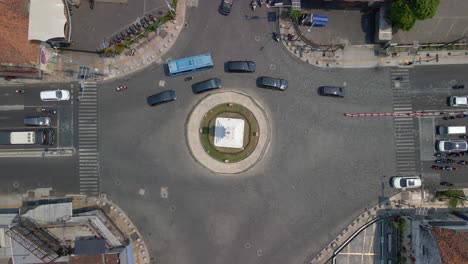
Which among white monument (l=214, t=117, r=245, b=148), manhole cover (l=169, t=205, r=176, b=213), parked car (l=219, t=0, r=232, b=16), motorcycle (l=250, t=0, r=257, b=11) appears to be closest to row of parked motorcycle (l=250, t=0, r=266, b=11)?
motorcycle (l=250, t=0, r=257, b=11)

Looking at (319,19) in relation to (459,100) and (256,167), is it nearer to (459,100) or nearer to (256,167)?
(459,100)

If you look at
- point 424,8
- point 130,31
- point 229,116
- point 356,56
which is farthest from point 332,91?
point 130,31

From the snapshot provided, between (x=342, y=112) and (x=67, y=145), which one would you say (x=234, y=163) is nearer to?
(x=342, y=112)

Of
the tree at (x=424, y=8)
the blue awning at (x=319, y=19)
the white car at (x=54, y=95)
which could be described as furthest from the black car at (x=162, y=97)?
the tree at (x=424, y=8)

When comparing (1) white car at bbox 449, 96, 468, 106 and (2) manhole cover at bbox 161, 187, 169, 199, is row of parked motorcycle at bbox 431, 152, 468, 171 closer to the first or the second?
(1) white car at bbox 449, 96, 468, 106

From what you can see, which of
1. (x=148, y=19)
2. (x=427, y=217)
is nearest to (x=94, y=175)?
(x=148, y=19)

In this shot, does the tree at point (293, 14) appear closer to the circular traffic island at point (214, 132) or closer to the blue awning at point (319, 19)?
the blue awning at point (319, 19)
